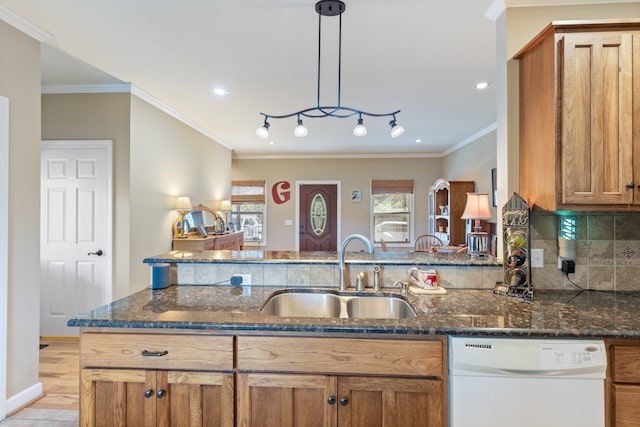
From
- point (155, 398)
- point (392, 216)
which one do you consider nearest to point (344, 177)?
point (392, 216)

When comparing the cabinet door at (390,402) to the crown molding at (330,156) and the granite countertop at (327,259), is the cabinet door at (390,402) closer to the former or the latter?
the granite countertop at (327,259)

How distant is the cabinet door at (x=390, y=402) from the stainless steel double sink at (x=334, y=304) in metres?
0.49

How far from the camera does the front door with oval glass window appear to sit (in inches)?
301

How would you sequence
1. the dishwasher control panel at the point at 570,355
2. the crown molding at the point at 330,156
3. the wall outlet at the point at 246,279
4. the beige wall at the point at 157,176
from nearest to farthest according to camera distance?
the dishwasher control panel at the point at 570,355
the wall outlet at the point at 246,279
the beige wall at the point at 157,176
the crown molding at the point at 330,156

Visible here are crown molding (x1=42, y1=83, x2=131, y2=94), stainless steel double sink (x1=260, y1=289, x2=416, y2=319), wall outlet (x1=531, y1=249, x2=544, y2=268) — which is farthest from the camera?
crown molding (x1=42, y1=83, x2=131, y2=94)

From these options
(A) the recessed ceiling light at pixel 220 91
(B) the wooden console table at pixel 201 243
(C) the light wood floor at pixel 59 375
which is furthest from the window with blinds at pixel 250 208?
(C) the light wood floor at pixel 59 375

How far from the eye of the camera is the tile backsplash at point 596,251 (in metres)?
1.94

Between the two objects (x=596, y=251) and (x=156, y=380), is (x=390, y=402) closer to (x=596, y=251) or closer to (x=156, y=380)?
(x=156, y=380)

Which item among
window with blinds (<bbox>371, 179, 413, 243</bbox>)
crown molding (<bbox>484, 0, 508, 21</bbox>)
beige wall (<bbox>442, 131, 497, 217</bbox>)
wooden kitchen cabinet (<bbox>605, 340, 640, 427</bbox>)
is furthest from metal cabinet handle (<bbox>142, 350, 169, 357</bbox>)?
window with blinds (<bbox>371, 179, 413, 243</bbox>)

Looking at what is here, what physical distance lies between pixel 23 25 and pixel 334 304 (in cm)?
274

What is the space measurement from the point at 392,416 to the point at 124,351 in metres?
1.14

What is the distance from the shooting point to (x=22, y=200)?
7.59 feet

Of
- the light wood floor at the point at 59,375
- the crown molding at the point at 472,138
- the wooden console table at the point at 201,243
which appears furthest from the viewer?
the crown molding at the point at 472,138

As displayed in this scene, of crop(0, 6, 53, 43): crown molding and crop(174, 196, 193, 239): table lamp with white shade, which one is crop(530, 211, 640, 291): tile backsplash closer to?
crop(0, 6, 53, 43): crown molding
